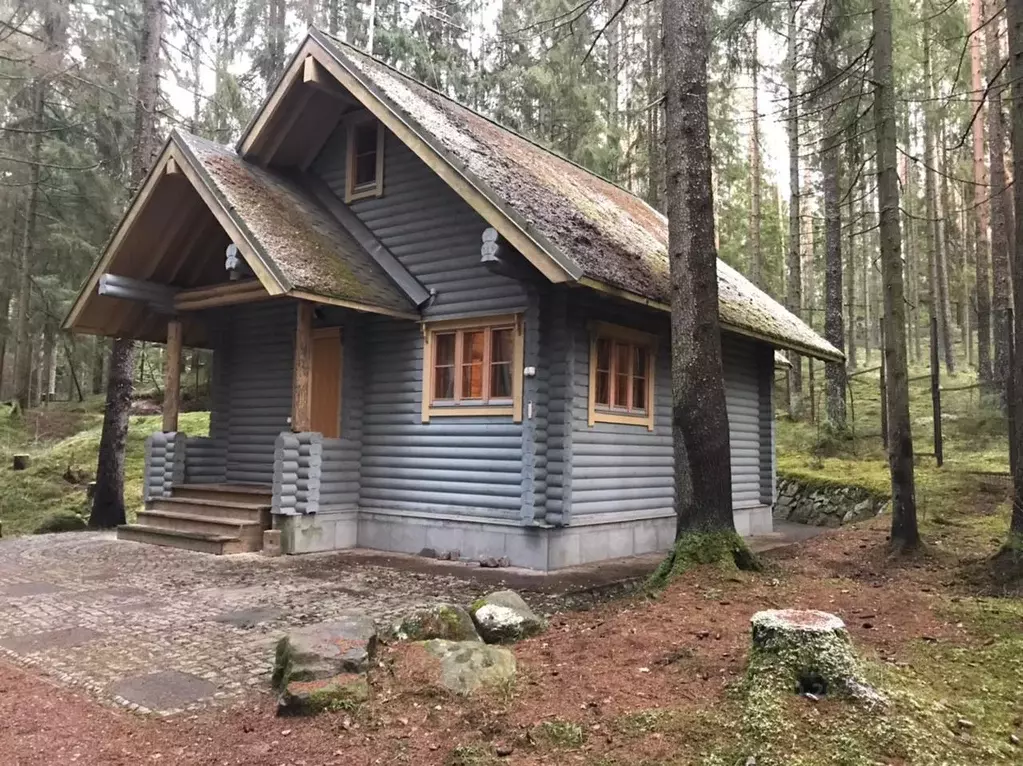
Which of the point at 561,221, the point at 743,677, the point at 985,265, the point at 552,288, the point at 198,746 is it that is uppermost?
the point at 985,265

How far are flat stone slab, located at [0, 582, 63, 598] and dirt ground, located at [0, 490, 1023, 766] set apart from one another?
9.97ft

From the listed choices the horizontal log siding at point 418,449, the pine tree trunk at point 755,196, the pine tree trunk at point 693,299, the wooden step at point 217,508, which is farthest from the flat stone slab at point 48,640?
the pine tree trunk at point 755,196

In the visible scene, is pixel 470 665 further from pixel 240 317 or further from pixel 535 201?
pixel 240 317

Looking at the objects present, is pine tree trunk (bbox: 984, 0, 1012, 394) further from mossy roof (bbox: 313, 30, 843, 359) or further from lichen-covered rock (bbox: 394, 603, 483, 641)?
lichen-covered rock (bbox: 394, 603, 483, 641)

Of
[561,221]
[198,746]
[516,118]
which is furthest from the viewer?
[516,118]

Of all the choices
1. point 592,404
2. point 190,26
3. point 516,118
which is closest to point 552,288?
point 592,404

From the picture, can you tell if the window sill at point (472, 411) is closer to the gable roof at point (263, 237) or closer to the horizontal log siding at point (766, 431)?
the gable roof at point (263, 237)

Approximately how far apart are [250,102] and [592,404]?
17.2 meters

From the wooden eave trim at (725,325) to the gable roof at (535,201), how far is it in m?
0.02

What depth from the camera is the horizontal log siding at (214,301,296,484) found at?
12.4m

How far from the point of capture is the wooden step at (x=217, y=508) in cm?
1073

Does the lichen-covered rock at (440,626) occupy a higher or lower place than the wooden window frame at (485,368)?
lower

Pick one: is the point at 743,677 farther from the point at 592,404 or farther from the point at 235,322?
the point at 235,322

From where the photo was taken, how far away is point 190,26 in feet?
49.6
